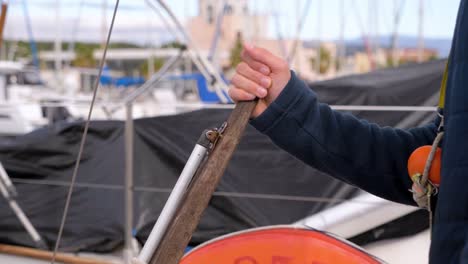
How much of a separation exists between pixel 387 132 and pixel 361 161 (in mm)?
103

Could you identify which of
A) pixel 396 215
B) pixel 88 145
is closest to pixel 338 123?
pixel 396 215

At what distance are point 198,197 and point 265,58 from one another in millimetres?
338

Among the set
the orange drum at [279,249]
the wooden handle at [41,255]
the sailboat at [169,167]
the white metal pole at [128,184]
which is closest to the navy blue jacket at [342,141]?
the orange drum at [279,249]

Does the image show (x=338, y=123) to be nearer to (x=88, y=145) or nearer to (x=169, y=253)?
(x=169, y=253)

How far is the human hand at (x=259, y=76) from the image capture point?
1.48m

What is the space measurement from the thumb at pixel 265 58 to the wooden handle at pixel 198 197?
0.35 feet

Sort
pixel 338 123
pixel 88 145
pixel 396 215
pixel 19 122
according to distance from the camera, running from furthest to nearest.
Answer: pixel 19 122 → pixel 88 145 → pixel 396 215 → pixel 338 123

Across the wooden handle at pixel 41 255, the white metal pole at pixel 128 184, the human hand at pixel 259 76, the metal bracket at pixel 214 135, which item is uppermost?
the human hand at pixel 259 76

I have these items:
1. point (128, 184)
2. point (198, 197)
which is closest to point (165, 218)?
point (198, 197)

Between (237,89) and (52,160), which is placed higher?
(237,89)

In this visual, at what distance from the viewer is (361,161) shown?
5.26 ft

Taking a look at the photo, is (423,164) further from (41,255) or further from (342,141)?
(41,255)

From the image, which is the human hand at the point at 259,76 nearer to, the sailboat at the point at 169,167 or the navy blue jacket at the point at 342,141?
the navy blue jacket at the point at 342,141

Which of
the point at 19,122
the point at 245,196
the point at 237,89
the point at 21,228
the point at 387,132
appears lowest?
the point at 19,122
